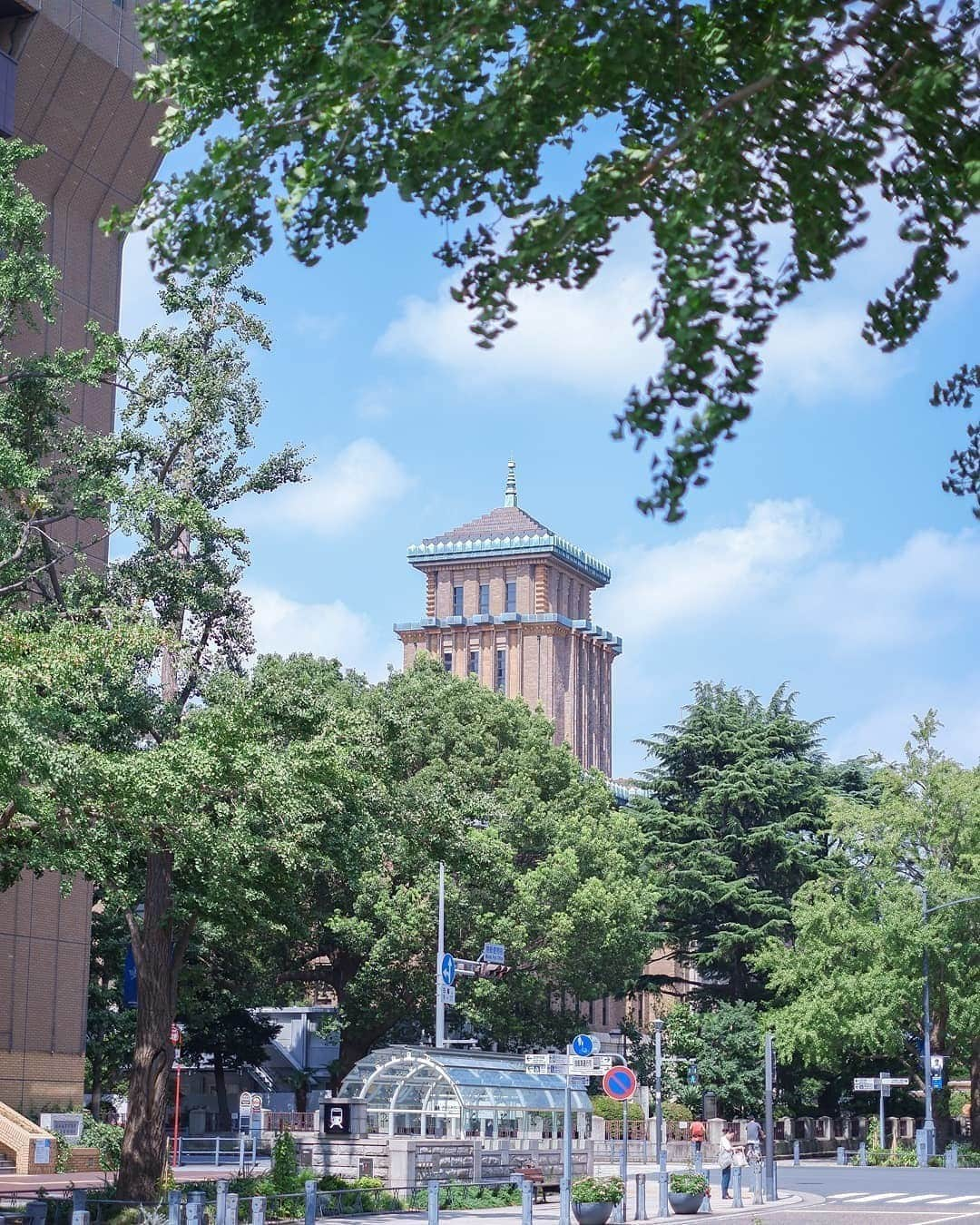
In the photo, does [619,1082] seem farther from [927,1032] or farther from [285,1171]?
[927,1032]

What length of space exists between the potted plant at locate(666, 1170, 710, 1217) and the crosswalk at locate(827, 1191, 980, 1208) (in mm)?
3437

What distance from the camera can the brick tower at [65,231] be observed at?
43906 millimetres

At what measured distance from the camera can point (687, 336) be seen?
26.8 feet

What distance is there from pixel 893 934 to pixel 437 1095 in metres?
24.1

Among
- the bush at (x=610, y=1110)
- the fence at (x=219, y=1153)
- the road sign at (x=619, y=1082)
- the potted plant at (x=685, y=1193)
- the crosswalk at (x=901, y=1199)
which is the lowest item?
the bush at (x=610, y=1110)

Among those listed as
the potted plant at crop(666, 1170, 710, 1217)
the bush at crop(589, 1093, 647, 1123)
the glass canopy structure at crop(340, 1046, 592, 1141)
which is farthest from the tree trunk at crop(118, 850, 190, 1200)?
the bush at crop(589, 1093, 647, 1123)

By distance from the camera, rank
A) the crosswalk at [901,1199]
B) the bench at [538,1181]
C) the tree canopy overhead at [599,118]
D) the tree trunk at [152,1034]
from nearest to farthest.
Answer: the tree canopy overhead at [599,118], the tree trunk at [152,1034], the crosswalk at [901,1199], the bench at [538,1181]

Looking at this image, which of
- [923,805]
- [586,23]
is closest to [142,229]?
[586,23]

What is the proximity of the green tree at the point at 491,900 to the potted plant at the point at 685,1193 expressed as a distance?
14.7 metres

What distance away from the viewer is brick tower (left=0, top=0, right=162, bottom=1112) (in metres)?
43.9

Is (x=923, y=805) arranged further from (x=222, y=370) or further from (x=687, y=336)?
(x=687, y=336)

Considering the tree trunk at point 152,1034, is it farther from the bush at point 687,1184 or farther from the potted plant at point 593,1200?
the bush at point 687,1184

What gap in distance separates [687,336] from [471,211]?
208 centimetres

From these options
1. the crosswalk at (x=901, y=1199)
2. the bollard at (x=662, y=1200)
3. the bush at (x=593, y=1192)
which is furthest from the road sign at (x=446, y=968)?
the bush at (x=593, y=1192)
